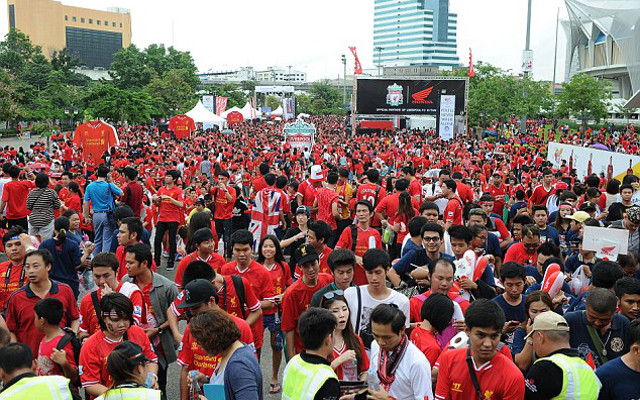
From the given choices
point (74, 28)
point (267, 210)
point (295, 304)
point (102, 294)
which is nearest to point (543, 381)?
point (295, 304)

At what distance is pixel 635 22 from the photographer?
209ft

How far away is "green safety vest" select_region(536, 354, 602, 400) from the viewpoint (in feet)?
10.9

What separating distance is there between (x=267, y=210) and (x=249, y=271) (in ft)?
13.7

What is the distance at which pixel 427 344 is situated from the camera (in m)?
3.99

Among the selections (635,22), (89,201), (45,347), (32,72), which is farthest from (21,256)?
(635,22)

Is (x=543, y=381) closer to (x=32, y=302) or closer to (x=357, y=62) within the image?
(x=32, y=302)

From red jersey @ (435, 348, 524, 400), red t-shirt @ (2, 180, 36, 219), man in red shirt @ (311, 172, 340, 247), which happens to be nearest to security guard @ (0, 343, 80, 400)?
red jersey @ (435, 348, 524, 400)

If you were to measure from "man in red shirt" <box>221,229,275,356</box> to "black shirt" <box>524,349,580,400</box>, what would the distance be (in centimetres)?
270

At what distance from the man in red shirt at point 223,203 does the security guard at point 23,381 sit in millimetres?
7355

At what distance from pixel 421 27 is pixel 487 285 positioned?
621 ft

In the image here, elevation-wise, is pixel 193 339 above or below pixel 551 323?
below

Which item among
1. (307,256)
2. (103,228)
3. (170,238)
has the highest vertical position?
(307,256)

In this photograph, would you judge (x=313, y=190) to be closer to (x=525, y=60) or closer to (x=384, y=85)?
(x=525, y=60)

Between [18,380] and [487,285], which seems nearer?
[18,380]
